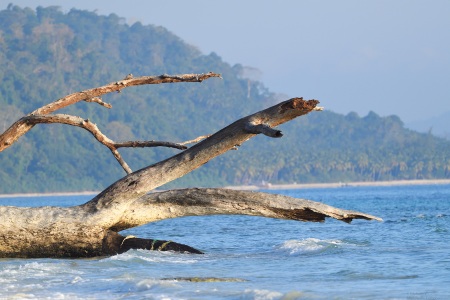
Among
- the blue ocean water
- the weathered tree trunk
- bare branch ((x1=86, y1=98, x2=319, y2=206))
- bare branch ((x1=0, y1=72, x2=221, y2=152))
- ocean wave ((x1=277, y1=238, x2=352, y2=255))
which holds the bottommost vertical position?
the blue ocean water

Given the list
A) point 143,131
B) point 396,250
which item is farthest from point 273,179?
point 396,250

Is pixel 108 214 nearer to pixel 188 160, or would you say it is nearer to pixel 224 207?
pixel 188 160

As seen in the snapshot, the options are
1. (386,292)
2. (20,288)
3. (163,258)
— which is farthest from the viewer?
(163,258)

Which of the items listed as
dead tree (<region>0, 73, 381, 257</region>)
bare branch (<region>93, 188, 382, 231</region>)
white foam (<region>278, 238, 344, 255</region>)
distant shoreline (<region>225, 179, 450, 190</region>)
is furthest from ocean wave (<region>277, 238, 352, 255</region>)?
distant shoreline (<region>225, 179, 450, 190</region>)

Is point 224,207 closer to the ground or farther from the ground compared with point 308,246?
farther from the ground

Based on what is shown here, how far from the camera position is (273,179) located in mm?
182000

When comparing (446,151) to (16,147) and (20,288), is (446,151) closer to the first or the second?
(16,147)

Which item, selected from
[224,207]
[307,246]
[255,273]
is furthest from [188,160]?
[307,246]

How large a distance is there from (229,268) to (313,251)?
3.79 m

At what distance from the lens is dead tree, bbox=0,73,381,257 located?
14266 millimetres

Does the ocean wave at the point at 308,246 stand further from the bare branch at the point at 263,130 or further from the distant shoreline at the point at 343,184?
the distant shoreline at the point at 343,184

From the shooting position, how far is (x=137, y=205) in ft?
48.6

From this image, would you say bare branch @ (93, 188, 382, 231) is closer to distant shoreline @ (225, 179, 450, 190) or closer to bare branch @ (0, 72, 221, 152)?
bare branch @ (0, 72, 221, 152)

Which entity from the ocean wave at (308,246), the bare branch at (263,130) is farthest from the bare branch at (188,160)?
the ocean wave at (308,246)
